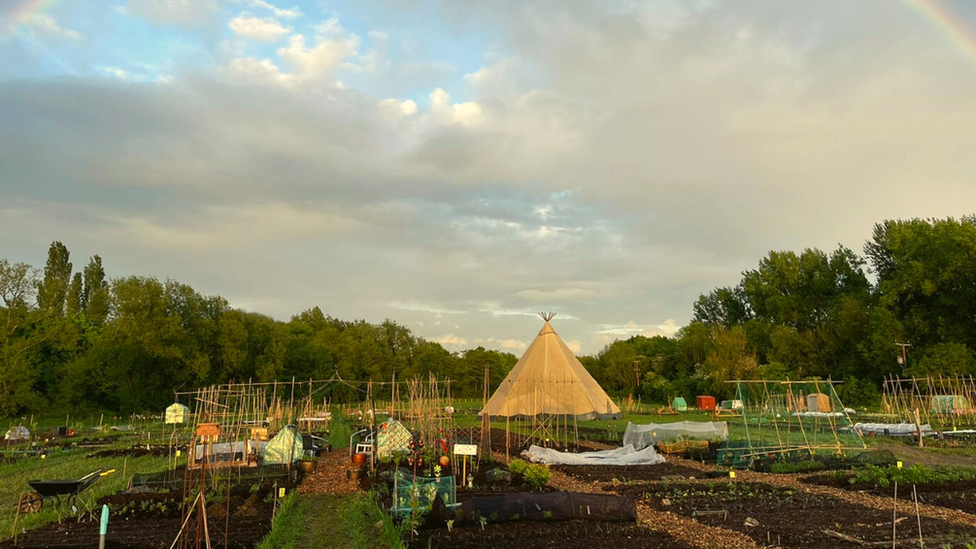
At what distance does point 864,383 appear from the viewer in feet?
122

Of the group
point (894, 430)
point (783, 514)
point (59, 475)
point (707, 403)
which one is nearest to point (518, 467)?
point (783, 514)

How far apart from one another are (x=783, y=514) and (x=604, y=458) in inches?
227

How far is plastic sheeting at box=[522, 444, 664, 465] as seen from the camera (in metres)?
13.0

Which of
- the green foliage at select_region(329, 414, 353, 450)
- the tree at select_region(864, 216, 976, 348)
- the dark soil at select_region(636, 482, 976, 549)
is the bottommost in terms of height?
the green foliage at select_region(329, 414, 353, 450)

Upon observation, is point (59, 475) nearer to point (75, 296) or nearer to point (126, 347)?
point (126, 347)

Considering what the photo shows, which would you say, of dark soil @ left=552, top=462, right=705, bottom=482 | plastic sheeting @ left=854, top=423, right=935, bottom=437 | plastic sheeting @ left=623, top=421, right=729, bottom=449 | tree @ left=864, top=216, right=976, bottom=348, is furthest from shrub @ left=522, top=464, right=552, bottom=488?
tree @ left=864, top=216, right=976, bottom=348

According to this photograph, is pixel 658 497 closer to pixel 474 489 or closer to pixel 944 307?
pixel 474 489

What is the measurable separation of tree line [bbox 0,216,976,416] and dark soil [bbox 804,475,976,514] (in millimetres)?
28560

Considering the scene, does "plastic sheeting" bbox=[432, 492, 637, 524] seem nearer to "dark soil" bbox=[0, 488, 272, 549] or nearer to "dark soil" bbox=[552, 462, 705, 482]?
"dark soil" bbox=[0, 488, 272, 549]

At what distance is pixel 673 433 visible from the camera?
50.1ft

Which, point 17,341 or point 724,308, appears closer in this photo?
point 17,341

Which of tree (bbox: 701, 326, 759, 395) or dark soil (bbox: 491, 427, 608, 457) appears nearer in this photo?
dark soil (bbox: 491, 427, 608, 457)

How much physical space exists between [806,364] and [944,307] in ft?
30.8

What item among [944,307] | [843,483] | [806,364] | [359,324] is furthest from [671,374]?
[843,483]
